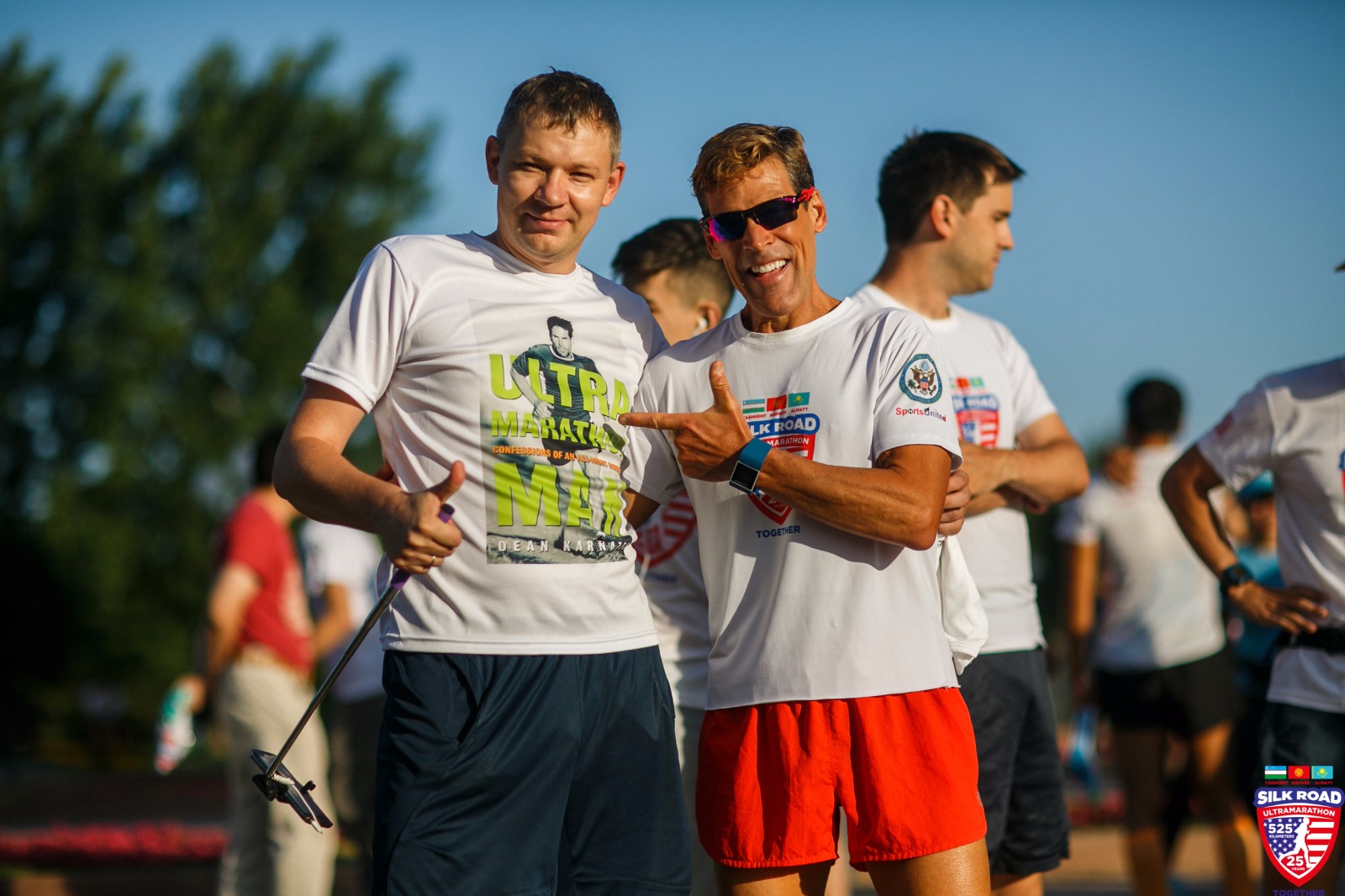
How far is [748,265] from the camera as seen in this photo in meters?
3.17

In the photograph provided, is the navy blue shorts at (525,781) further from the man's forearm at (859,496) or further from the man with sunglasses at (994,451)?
the man with sunglasses at (994,451)

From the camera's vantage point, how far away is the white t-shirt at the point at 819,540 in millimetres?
3002

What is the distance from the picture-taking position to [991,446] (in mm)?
4066

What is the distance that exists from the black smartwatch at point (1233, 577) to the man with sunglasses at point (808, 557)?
164cm

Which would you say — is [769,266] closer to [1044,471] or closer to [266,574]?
[1044,471]

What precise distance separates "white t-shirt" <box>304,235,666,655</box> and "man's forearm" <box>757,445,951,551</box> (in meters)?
0.42

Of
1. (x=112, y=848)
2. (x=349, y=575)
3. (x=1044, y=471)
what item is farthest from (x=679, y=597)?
(x=112, y=848)

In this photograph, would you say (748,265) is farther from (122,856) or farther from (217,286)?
(217,286)

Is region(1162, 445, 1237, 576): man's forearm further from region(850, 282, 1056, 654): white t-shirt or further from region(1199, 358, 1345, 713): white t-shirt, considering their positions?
region(850, 282, 1056, 654): white t-shirt

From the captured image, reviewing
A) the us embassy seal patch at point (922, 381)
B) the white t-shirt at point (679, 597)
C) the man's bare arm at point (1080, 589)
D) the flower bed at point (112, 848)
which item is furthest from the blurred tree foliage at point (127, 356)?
the us embassy seal patch at point (922, 381)

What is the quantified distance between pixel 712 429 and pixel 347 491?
0.85 m

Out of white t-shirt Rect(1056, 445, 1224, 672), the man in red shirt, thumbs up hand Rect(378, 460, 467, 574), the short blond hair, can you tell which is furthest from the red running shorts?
white t-shirt Rect(1056, 445, 1224, 672)

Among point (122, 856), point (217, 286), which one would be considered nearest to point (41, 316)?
point (217, 286)

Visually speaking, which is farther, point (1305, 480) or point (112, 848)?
point (112, 848)
